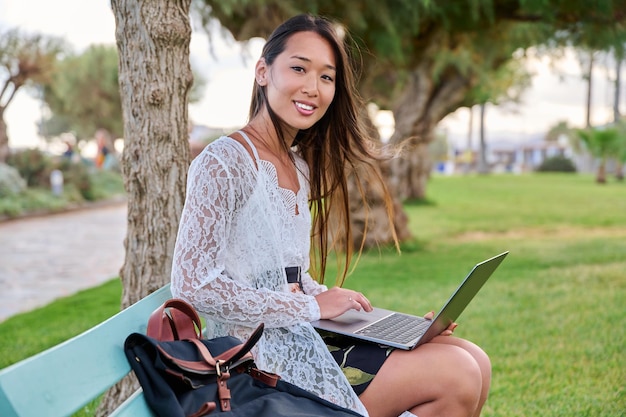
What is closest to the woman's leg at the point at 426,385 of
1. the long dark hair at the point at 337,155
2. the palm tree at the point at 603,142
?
the long dark hair at the point at 337,155

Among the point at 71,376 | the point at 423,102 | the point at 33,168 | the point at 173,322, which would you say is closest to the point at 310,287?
the point at 173,322

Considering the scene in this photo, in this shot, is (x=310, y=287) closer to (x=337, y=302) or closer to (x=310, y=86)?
(x=337, y=302)

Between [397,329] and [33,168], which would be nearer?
[397,329]

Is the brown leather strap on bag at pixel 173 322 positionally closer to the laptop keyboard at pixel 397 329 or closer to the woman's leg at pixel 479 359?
the laptop keyboard at pixel 397 329

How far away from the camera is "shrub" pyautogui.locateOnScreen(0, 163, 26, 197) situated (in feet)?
60.3

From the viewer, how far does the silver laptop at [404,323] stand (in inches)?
83.0

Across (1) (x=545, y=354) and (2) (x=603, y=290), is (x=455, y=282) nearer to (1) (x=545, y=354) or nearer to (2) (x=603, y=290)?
(2) (x=603, y=290)

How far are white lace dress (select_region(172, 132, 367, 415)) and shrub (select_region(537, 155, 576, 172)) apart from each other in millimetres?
53889

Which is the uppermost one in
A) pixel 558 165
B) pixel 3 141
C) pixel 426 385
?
pixel 3 141

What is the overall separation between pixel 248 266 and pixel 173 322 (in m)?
0.38

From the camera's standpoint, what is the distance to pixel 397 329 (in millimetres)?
2340

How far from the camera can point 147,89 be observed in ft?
10.1

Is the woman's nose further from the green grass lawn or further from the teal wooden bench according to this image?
the green grass lawn

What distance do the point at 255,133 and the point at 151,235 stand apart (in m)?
0.96
